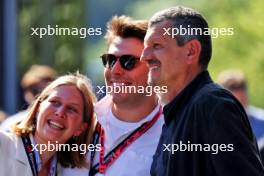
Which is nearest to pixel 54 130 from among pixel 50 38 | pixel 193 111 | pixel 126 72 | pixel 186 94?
pixel 126 72

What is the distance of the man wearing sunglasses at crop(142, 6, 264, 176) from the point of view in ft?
12.3

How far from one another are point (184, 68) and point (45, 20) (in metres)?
5.23

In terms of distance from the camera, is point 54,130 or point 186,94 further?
point 54,130

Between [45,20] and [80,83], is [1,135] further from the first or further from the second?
[45,20]

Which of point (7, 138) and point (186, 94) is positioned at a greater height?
point (186, 94)

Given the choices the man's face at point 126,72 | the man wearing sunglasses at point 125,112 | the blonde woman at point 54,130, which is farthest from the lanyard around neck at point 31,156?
the man's face at point 126,72

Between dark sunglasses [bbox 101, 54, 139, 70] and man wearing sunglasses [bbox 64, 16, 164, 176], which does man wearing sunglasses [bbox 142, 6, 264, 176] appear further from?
dark sunglasses [bbox 101, 54, 139, 70]

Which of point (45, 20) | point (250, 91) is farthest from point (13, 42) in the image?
point (250, 91)

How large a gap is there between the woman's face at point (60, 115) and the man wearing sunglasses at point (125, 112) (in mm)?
145

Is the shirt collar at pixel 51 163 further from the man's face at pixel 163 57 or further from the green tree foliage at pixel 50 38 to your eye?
the green tree foliage at pixel 50 38

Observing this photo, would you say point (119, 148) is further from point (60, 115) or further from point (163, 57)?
point (163, 57)

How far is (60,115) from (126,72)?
17.7 inches

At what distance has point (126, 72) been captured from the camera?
4770mm

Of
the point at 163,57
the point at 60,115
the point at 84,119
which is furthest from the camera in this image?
the point at 84,119
